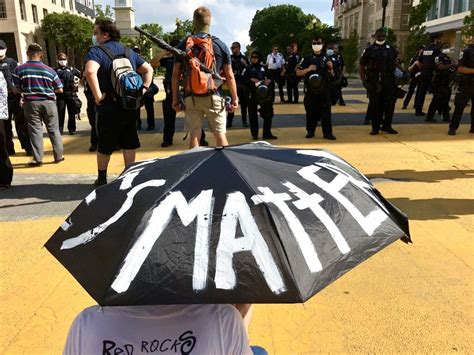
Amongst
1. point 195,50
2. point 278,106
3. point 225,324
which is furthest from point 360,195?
point 278,106

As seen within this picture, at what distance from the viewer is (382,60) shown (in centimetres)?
867

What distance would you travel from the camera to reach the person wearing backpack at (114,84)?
15.9 ft

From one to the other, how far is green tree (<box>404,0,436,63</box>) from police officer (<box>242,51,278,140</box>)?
1579 cm

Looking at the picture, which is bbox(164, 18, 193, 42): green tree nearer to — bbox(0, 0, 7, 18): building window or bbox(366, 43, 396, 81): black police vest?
bbox(366, 43, 396, 81): black police vest

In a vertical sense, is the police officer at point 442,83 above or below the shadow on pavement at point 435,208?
above

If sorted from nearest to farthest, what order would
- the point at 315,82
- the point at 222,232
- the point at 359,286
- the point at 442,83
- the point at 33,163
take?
the point at 222,232 < the point at 359,286 < the point at 33,163 < the point at 315,82 < the point at 442,83

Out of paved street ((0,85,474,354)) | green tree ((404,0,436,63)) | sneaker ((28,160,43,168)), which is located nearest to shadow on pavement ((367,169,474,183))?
paved street ((0,85,474,354))

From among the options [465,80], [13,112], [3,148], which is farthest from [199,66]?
[465,80]

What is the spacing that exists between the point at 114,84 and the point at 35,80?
2.38m

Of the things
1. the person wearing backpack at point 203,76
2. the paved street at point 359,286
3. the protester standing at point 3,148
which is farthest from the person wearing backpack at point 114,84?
the protester standing at point 3,148

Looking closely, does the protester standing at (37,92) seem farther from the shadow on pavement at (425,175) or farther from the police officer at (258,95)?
the shadow on pavement at (425,175)

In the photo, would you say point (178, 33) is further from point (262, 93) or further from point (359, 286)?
point (359, 286)

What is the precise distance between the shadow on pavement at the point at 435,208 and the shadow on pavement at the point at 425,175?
0.87m

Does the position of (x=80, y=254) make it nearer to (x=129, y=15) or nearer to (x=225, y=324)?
(x=225, y=324)
